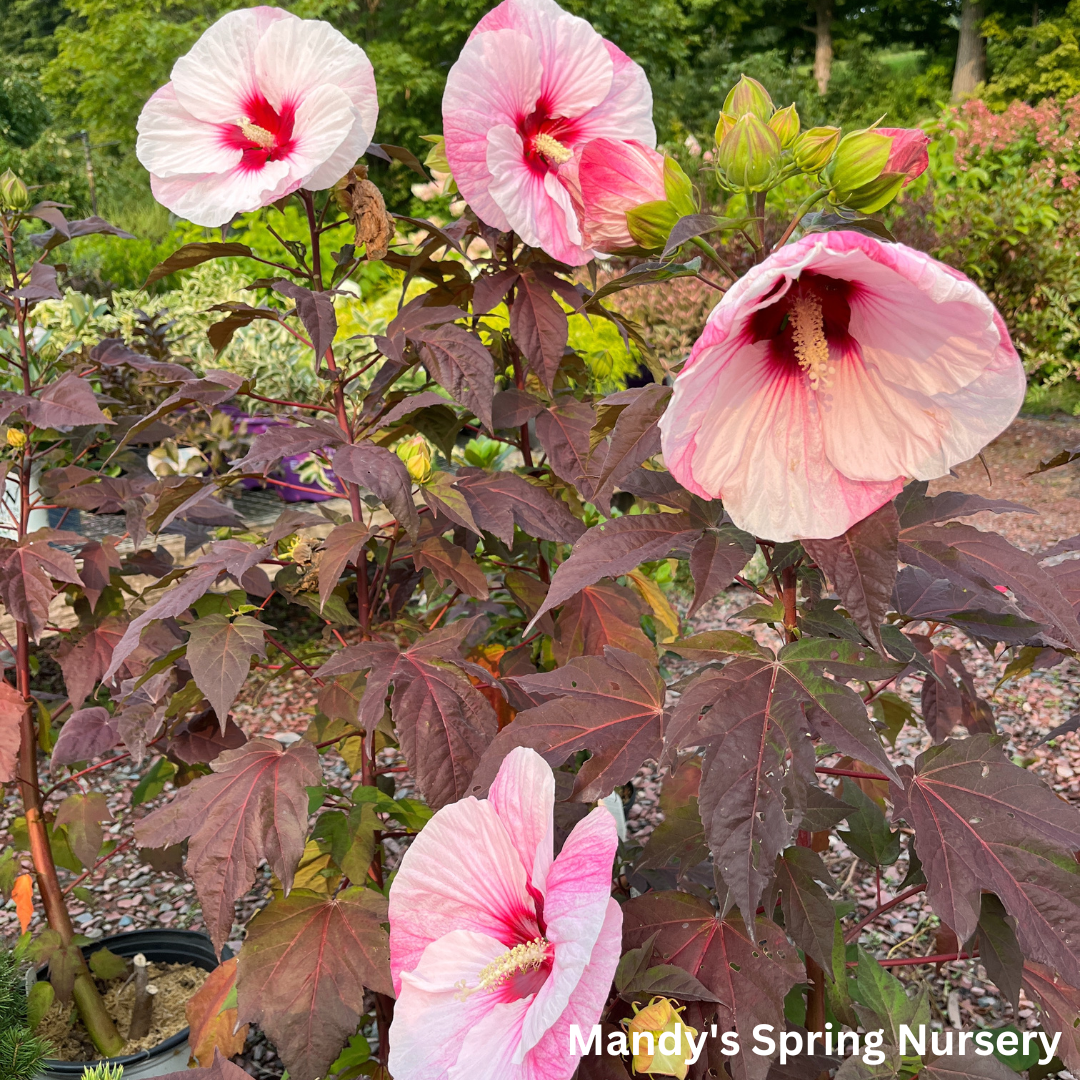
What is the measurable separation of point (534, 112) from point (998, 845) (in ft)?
3.01

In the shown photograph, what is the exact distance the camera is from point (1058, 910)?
0.77 metres

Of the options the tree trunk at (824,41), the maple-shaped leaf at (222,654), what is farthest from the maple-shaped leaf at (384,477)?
the tree trunk at (824,41)

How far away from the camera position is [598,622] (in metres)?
1.36

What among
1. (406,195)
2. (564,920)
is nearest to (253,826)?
(564,920)

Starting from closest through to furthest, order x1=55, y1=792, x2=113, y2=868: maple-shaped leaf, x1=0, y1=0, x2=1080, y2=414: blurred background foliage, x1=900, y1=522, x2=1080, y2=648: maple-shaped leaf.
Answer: x1=900, y1=522, x2=1080, y2=648: maple-shaped leaf
x1=55, y1=792, x2=113, y2=868: maple-shaped leaf
x1=0, y1=0, x2=1080, y2=414: blurred background foliage

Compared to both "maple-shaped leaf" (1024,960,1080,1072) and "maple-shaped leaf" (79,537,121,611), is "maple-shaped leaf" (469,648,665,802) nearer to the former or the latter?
"maple-shaped leaf" (1024,960,1080,1072)

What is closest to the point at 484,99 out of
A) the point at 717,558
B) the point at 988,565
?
the point at 717,558

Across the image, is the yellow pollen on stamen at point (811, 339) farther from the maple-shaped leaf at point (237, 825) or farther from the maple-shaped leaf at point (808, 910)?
the maple-shaped leaf at point (237, 825)

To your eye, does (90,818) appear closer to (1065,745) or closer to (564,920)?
(564,920)

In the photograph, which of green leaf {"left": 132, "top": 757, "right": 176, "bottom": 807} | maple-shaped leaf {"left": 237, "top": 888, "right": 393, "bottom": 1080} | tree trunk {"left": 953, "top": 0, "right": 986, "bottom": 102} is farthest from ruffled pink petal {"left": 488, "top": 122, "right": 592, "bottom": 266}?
tree trunk {"left": 953, "top": 0, "right": 986, "bottom": 102}

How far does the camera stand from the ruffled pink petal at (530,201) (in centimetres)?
112

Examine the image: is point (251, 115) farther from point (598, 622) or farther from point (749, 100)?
point (598, 622)

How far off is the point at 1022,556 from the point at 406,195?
12.2 m

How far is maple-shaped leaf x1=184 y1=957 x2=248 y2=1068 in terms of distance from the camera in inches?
55.6
